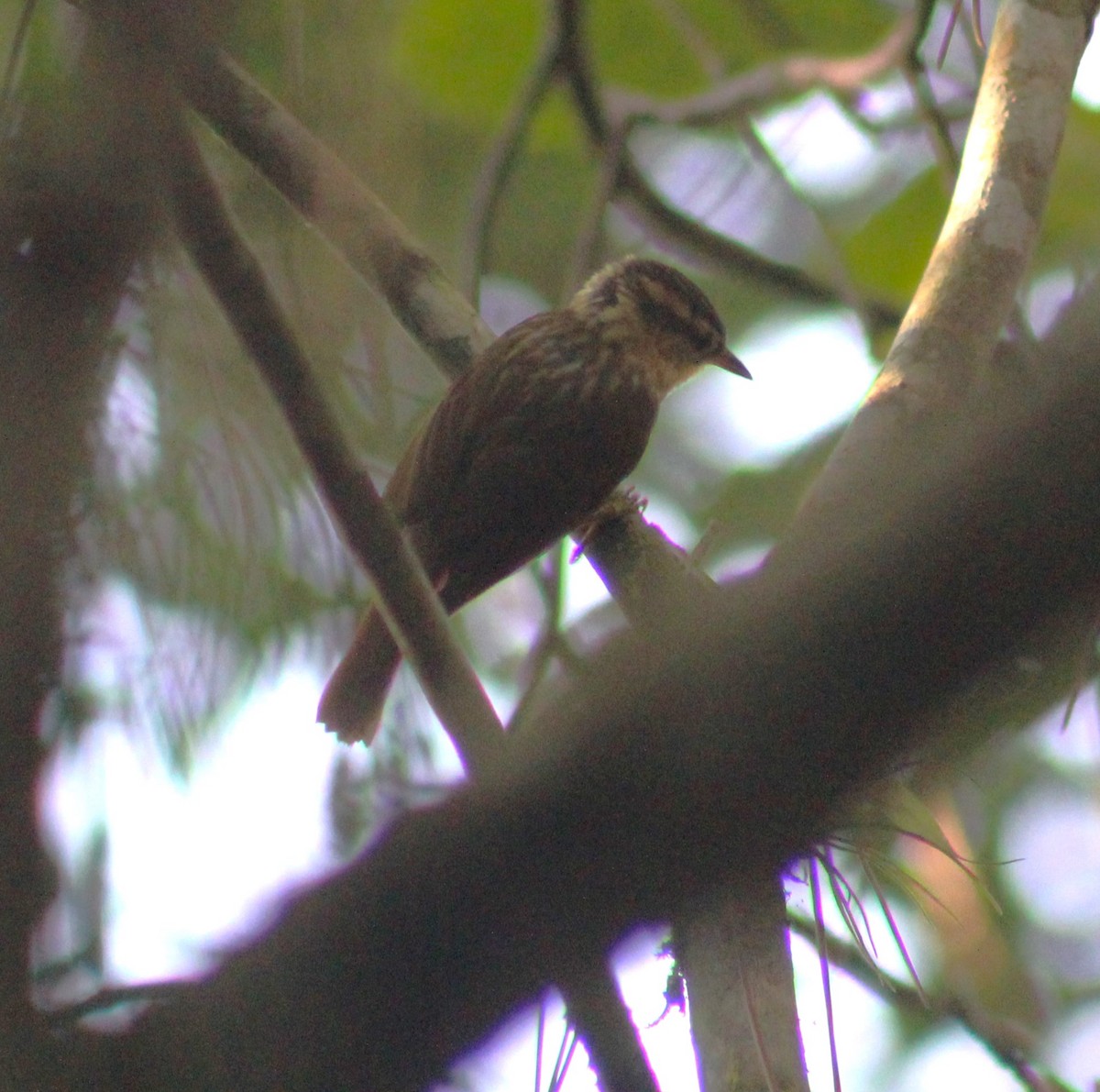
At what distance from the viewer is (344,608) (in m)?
3.06

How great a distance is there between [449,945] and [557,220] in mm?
9321

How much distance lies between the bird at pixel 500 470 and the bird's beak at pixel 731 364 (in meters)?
0.68

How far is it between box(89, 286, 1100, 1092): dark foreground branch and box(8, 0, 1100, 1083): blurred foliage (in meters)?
0.72

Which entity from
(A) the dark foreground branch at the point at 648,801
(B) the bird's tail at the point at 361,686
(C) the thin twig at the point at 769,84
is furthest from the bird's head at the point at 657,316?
(A) the dark foreground branch at the point at 648,801

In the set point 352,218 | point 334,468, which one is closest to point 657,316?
point 352,218

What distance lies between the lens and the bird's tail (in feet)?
12.3

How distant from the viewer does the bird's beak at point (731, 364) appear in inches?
210

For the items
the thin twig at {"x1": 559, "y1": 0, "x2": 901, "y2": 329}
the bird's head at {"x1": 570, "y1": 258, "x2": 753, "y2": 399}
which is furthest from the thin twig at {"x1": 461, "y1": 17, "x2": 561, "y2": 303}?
the bird's head at {"x1": 570, "y1": 258, "x2": 753, "y2": 399}

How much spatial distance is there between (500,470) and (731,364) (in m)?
1.58

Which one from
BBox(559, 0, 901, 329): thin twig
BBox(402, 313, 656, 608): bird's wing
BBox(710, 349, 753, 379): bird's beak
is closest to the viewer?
BBox(402, 313, 656, 608): bird's wing

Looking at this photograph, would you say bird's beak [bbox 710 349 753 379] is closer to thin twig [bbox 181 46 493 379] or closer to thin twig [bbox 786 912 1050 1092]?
thin twig [bbox 181 46 493 379]

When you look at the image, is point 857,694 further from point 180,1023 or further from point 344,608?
point 344,608

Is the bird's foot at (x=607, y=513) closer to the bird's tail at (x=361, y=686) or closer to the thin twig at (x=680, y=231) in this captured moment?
the bird's tail at (x=361, y=686)

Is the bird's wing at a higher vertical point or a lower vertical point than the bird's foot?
higher
